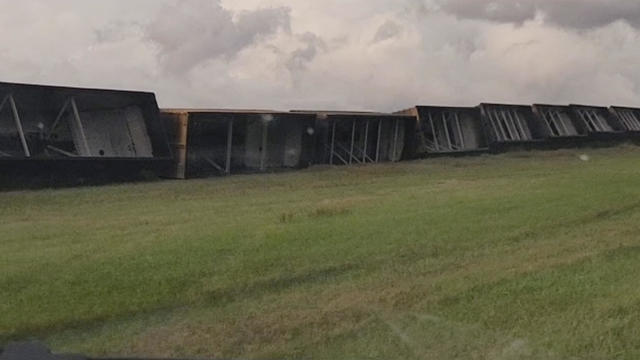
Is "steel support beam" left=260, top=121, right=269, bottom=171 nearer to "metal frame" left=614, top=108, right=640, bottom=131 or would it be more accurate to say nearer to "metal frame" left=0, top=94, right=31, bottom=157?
"metal frame" left=0, top=94, right=31, bottom=157

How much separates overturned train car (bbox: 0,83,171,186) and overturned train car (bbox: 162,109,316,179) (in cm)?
53

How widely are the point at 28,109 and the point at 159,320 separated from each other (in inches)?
573

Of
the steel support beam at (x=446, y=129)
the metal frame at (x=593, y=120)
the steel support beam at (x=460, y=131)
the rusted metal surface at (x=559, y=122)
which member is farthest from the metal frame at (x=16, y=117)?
the metal frame at (x=593, y=120)

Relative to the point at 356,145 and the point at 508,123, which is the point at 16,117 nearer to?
the point at 356,145

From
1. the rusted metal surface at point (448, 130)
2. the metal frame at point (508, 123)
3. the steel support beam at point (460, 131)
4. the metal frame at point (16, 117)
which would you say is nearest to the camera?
the metal frame at point (16, 117)

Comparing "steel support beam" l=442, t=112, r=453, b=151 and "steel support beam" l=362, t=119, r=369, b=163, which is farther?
"steel support beam" l=442, t=112, r=453, b=151

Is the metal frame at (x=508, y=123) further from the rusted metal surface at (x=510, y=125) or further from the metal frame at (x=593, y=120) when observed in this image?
the metal frame at (x=593, y=120)

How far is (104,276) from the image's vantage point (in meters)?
8.28

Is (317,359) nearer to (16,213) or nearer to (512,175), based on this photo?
(16,213)

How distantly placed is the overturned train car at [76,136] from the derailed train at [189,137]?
0.08ft

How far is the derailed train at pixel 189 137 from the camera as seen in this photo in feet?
63.5

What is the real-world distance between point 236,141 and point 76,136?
486cm

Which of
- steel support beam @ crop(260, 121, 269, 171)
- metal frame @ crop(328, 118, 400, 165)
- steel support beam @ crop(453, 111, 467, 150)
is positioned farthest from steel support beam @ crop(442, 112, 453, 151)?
steel support beam @ crop(260, 121, 269, 171)

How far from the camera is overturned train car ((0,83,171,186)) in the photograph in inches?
738
